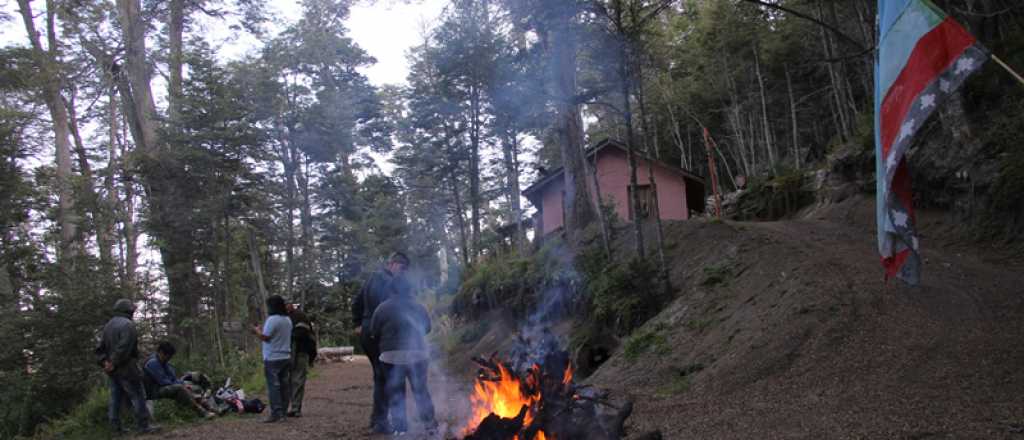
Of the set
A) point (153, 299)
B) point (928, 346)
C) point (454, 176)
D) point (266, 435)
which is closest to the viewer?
point (928, 346)

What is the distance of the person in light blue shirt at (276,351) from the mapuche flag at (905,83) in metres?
7.16

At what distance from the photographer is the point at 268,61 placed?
27.7 metres

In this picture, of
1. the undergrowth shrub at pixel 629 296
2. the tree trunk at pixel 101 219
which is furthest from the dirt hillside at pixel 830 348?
the tree trunk at pixel 101 219

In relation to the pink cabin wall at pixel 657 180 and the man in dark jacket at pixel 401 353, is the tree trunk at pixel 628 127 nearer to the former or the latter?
the man in dark jacket at pixel 401 353

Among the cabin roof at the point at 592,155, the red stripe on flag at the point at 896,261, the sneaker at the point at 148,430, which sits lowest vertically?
the sneaker at the point at 148,430

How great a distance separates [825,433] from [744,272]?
21.1 ft

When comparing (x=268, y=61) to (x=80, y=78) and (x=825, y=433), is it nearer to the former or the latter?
(x=80, y=78)

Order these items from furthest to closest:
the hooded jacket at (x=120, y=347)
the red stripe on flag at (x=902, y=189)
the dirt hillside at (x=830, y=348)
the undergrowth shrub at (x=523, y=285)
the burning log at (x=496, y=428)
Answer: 1. the undergrowth shrub at (x=523, y=285)
2. the hooded jacket at (x=120, y=347)
3. the dirt hillside at (x=830, y=348)
4. the burning log at (x=496, y=428)
5. the red stripe on flag at (x=902, y=189)

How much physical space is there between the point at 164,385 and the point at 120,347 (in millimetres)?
1633

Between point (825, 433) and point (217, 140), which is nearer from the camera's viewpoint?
point (825, 433)

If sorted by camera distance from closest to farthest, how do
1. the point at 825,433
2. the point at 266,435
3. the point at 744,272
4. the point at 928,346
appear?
the point at 825,433 < the point at 928,346 < the point at 266,435 < the point at 744,272

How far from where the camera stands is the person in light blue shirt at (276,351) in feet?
28.3

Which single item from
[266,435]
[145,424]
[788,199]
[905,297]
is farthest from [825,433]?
[788,199]

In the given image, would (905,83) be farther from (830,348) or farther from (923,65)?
(830,348)
